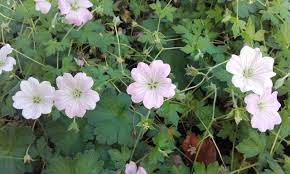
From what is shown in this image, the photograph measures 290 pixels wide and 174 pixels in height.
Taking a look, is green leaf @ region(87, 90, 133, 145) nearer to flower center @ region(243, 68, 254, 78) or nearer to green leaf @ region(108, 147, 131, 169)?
green leaf @ region(108, 147, 131, 169)

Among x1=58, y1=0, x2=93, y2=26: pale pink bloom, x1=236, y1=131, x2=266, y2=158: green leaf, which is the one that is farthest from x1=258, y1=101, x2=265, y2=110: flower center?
x1=58, y1=0, x2=93, y2=26: pale pink bloom

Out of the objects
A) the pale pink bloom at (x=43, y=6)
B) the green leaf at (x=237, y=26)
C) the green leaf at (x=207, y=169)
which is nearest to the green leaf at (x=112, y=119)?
the green leaf at (x=207, y=169)

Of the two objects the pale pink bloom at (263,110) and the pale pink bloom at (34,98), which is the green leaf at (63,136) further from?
the pale pink bloom at (263,110)

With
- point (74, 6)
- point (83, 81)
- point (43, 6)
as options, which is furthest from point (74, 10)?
point (83, 81)

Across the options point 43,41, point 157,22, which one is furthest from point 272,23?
point 43,41

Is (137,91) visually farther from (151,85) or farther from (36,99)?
(36,99)
